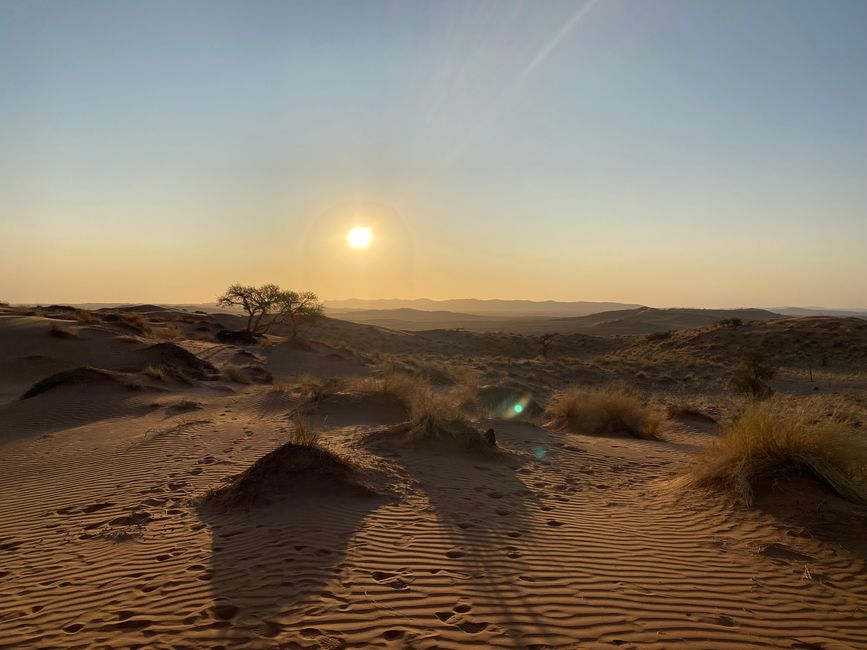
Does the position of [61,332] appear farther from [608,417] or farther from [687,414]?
[687,414]

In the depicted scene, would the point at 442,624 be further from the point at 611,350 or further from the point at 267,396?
the point at 611,350

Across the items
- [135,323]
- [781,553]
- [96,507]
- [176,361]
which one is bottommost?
[96,507]

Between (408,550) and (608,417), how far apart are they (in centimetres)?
916

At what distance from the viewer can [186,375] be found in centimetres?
1922

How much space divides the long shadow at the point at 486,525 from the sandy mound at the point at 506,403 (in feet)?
17.7

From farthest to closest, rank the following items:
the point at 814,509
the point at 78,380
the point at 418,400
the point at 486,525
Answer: the point at 78,380 → the point at 418,400 → the point at 486,525 → the point at 814,509

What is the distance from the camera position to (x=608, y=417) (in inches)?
510

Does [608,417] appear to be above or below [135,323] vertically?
below

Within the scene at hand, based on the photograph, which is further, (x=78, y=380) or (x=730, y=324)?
(x=730, y=324)

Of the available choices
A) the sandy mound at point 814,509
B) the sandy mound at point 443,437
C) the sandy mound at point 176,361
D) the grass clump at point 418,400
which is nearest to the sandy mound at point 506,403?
the grass clump at point 418,400

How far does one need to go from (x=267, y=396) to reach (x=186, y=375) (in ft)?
17.7

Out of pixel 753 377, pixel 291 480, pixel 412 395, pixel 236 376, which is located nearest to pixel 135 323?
pixel 236 376

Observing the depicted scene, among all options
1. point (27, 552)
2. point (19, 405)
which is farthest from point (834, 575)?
point (19, 405)

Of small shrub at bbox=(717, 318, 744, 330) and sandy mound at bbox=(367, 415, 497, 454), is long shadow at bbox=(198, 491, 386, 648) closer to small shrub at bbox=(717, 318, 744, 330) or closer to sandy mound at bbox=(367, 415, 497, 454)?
sandy mound at bbox=(367, 415, 497, 454)
